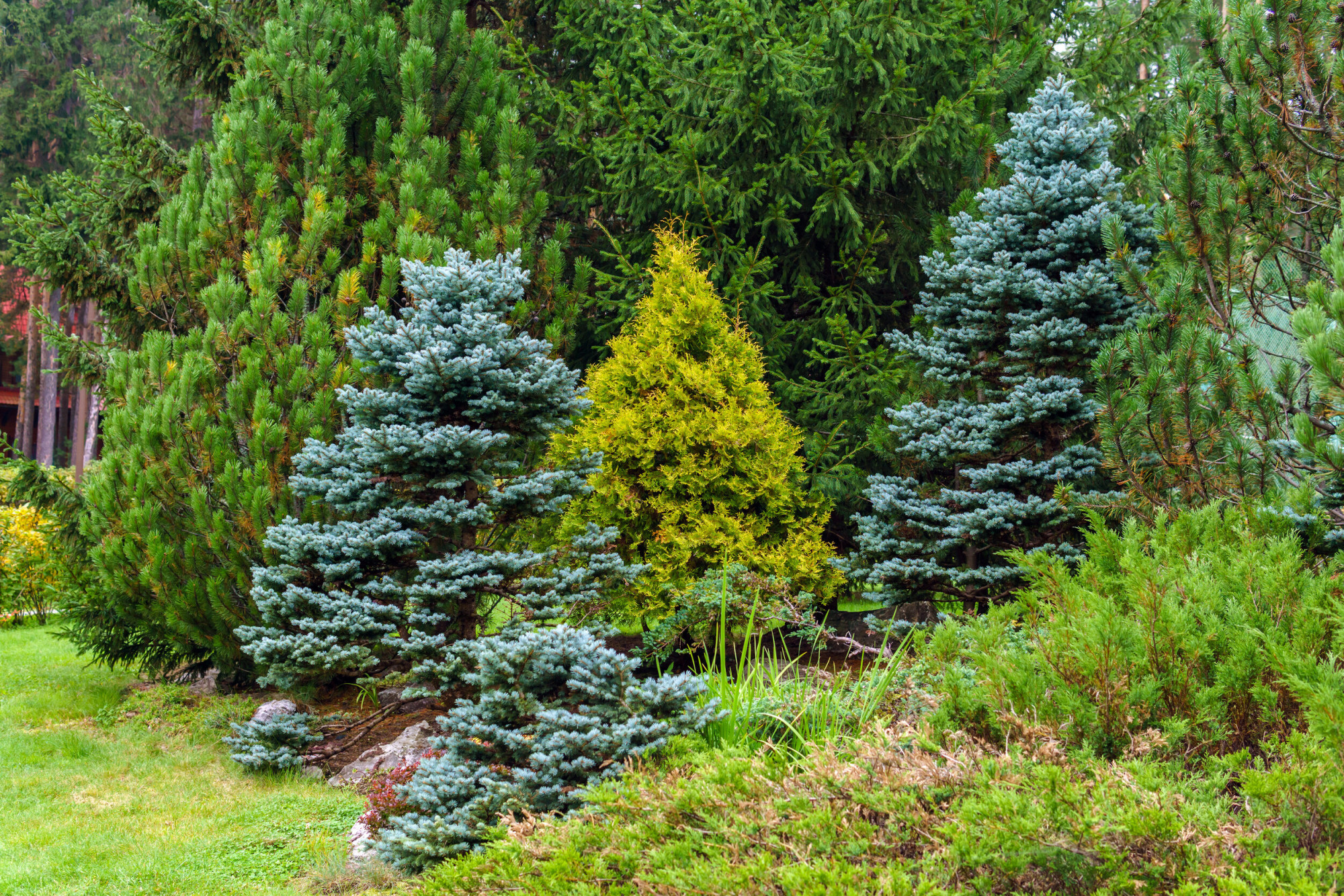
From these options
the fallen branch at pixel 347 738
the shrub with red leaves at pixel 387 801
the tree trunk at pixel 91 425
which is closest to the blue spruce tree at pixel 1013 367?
the fallen branch at pixel 347 738

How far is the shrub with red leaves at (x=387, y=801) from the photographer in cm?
394

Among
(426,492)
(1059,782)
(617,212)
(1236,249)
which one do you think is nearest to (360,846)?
(426,492)

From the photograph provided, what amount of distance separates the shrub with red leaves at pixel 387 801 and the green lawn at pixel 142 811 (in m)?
0.25

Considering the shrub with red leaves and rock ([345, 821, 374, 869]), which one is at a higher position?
the shrub with red leaves

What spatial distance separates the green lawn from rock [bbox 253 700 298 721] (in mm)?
300

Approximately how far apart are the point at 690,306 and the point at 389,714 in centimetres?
354

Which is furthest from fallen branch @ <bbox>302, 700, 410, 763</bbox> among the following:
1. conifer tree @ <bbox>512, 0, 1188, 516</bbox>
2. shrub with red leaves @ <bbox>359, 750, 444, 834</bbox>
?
conifer tree @ <bbox>512, 0, 1188, 516</bbox>

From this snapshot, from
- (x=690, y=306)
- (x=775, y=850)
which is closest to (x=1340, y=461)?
(x=775, y=850)

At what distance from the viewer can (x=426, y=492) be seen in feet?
18.3

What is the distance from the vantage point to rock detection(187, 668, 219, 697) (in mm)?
7156

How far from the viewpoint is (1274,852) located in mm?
2230

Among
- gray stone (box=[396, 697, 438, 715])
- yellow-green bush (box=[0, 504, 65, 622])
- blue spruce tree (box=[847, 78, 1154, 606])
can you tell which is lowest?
yellow-green bush (box=[0, 504, 65, 622])

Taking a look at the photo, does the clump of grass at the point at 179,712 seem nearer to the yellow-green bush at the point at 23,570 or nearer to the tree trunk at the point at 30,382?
the yellow-green bush at the point at 23,570

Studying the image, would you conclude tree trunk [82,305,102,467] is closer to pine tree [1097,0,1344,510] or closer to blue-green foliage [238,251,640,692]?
blue-green foliage [238,251,640,692]
